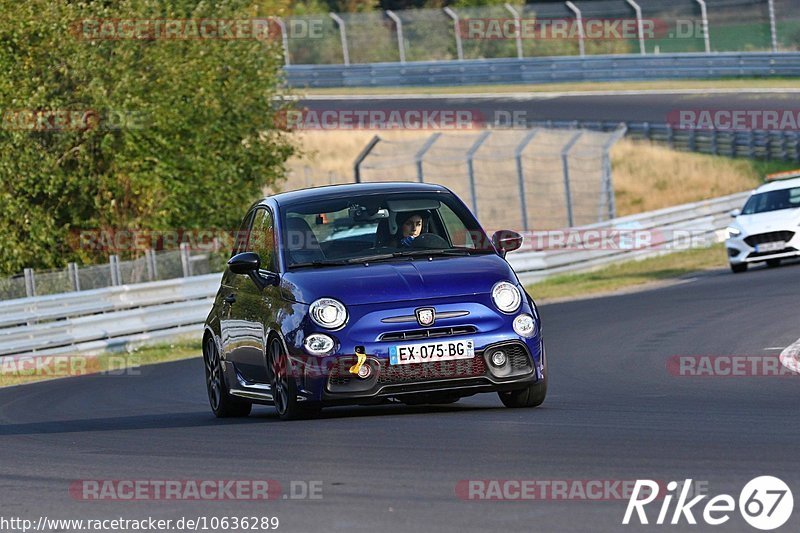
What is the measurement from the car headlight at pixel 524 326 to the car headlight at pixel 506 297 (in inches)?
3.0

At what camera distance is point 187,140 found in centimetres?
2873

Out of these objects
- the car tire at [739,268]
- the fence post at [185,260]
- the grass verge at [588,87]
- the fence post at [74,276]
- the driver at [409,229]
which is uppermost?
the driver at [409,229]

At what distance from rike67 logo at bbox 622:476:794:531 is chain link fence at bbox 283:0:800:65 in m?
41.6

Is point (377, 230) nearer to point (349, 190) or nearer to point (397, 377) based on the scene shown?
point (349, 190)

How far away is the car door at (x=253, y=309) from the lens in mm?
10773

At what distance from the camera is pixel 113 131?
2730 centimetres

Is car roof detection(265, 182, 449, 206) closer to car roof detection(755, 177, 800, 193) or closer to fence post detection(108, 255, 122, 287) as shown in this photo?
fence post detection(108, 255, 122, 287)

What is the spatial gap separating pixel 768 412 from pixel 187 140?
66.6 feet

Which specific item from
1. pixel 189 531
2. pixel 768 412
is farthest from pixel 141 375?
pixel 189 531

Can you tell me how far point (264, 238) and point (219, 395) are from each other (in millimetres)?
1565

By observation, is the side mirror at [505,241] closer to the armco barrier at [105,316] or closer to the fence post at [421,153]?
the armco barrier at [105,316]

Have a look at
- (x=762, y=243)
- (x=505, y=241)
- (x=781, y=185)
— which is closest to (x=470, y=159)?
(x=781, y=185)

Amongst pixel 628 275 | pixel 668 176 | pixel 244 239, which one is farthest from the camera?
pixel 668 176

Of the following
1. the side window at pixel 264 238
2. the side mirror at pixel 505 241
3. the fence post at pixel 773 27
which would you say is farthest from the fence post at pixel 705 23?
the side mirror at pixel 505 241
